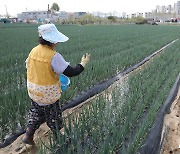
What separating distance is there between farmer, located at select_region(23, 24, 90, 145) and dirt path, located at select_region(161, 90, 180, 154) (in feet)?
4.04

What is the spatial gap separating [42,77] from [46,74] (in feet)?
0.15

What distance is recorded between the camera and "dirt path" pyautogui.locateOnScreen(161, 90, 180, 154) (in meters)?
2.75

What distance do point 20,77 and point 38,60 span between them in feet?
7.47

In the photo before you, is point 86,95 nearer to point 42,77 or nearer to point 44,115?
point 44,115

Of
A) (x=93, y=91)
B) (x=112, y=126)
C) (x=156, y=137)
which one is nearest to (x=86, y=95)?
(x=93, y=91)

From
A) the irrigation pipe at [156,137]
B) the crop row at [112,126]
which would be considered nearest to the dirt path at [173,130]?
the irrigation pipe at [156,137]

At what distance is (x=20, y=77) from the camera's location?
14.2 feet

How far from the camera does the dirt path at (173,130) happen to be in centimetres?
275

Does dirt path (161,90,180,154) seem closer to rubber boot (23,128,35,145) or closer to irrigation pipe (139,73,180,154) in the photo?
irrigation pipe (139,73,180,154)

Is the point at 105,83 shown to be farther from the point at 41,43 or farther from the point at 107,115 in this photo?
the point at 41,43

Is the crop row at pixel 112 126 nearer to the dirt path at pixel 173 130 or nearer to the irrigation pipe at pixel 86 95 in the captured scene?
the dirt path at pixel 173 130

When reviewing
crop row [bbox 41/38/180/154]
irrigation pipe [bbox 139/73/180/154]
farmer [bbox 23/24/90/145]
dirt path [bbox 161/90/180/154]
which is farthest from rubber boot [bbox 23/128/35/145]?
dirt path [bbox 161/90/180/154]

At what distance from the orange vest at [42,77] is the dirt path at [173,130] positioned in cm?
133

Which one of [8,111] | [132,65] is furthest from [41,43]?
[132,65]
